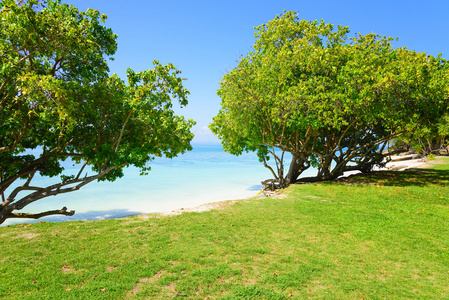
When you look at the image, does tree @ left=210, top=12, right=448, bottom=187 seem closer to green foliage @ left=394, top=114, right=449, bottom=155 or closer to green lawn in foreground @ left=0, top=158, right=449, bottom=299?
green foliage @ left=394, top=114, right=449, bottom=155

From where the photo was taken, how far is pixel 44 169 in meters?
10.9

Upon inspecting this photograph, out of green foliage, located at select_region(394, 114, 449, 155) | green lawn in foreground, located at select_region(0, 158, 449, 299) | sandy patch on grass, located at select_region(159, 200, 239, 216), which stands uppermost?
green foliage, located at select_region(394, 114, 449, 155)

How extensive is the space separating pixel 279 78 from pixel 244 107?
272 centimetres

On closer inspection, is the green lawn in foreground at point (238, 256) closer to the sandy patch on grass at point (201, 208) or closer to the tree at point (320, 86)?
the sandy patch on grass at point (201, 208)

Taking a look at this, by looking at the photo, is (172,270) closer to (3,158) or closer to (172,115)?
(172,115)

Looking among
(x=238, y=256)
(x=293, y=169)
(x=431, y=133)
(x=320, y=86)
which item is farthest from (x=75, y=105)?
(x=431, y=133)

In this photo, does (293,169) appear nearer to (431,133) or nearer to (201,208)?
(201,208)

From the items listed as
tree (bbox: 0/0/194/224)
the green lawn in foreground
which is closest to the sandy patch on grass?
the green lawn in foreground

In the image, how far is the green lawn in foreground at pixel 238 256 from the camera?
17.6ft

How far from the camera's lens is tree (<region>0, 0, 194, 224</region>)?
323 inches

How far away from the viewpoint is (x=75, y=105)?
8.30 metres

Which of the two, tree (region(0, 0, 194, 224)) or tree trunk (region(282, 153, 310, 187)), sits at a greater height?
tree (region(0, 0, 194, 224))

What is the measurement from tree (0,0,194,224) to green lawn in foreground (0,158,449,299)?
2573 mm

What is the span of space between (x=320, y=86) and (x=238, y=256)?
36.2 ft
